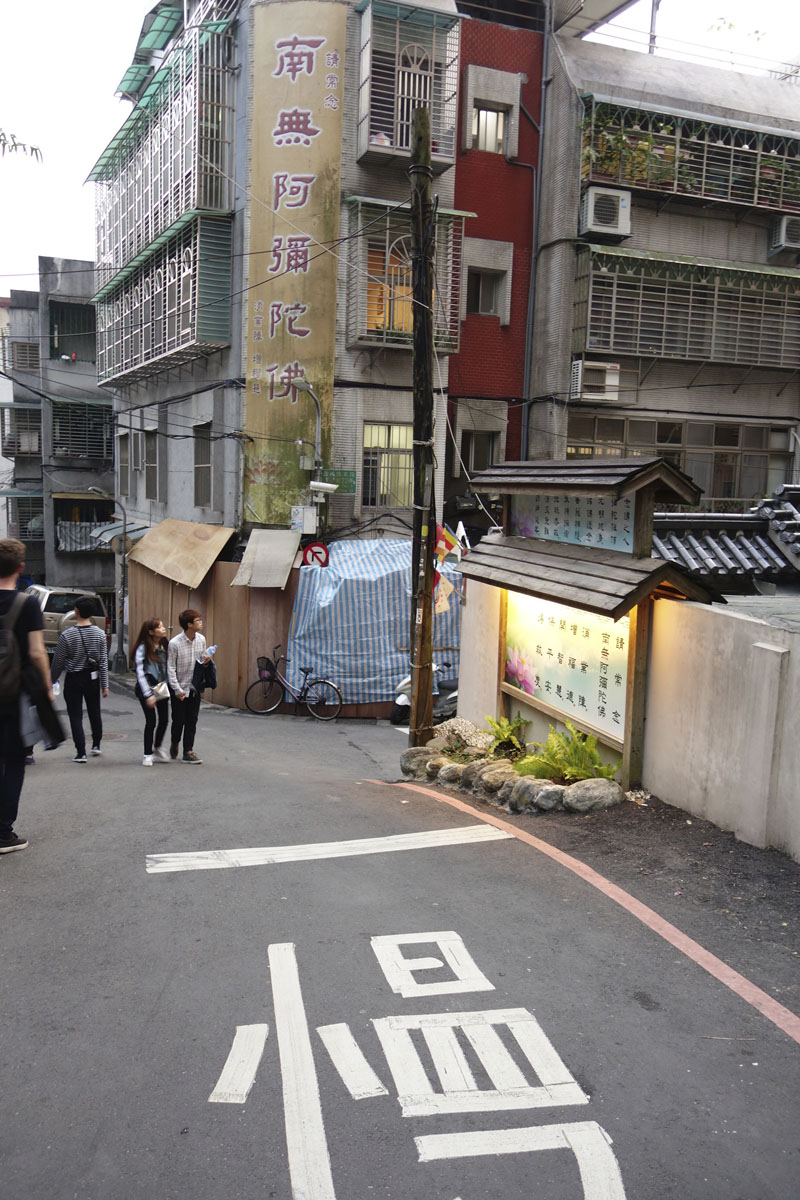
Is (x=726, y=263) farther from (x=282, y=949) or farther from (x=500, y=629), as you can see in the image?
(x=282, y=949)

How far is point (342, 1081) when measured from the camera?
3.87 meters

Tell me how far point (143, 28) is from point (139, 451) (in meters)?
11.8

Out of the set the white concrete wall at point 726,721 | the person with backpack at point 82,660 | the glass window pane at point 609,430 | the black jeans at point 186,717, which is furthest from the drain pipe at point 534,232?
the white concrete wall at point 726,721

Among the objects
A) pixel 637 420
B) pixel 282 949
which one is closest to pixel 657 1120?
pixel 282 949

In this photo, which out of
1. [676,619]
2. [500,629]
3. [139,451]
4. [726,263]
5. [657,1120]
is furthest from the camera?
[139,451]

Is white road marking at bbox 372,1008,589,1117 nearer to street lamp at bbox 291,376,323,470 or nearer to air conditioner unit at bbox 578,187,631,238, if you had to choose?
street lamp at bbox 291,376,323,470

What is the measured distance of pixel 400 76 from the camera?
1956 cm

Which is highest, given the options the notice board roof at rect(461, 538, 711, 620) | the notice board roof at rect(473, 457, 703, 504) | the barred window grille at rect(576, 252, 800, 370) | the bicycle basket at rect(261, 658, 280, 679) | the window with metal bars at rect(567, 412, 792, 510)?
the barred window grille at rect(576, 252, 800, 370)

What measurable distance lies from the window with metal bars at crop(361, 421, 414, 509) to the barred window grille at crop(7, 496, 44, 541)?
21.6 metres

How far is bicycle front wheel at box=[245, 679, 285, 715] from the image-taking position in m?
20.0

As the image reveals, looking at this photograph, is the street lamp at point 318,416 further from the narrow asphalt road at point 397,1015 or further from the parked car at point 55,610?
the narrow asphalt road at point 397,1015

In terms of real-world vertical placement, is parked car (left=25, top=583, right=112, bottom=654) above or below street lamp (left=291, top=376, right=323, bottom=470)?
below

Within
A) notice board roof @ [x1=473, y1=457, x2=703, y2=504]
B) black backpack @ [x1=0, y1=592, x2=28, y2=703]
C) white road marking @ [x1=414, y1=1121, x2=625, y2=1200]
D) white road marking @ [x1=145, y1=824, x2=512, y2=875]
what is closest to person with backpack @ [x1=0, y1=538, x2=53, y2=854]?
black backpack @ [x1=0, y1=592, x2=28, y2=703]

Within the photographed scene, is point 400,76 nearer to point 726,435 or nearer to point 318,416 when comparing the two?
point 318,416
